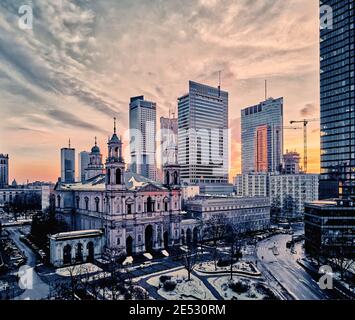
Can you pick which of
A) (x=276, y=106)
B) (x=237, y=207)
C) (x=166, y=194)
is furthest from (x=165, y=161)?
(x=276, y=106)

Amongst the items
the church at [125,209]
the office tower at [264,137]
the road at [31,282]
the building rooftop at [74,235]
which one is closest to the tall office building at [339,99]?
the church at [125,209]

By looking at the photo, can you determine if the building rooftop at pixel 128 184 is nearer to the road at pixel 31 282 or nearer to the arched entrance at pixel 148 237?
the arched entrance at pixel 148 237

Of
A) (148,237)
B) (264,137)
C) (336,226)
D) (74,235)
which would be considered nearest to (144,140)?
(148,237)

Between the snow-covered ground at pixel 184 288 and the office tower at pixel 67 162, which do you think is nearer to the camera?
the snow-covered ground at pixel 184 288

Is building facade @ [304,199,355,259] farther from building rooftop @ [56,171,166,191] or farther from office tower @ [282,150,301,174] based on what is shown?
office tower @ [282,150,301,174]

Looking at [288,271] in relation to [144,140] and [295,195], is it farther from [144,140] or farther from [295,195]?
[144,140]
